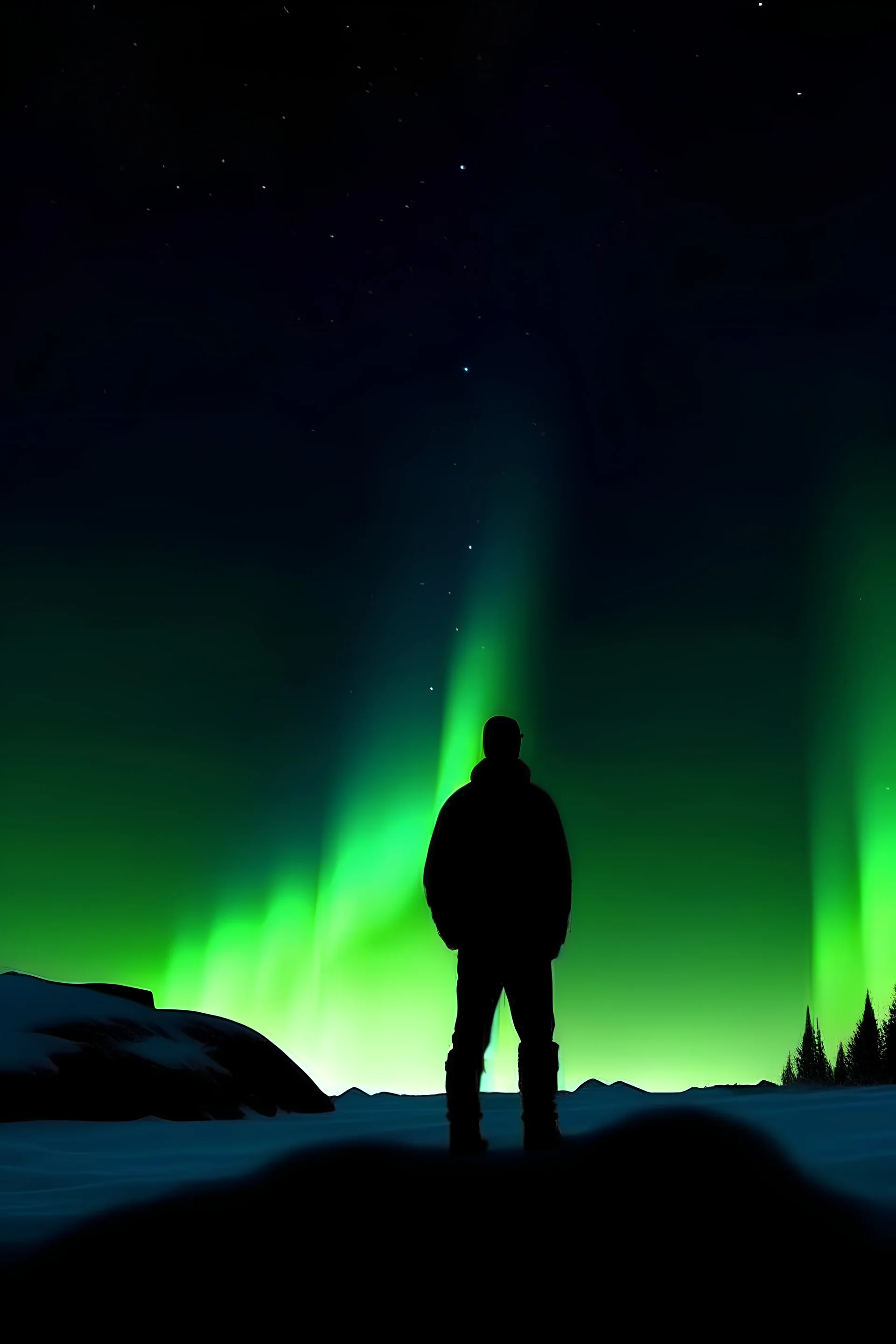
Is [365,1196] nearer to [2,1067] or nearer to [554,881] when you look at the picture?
[554,881]

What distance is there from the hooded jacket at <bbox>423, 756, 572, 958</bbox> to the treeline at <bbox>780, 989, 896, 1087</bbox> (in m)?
30.9

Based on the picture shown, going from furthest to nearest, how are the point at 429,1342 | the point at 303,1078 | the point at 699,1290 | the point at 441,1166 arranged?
the point at 303,1078 < the point at 441,1166 < the point at 699,1290 < the point at 429,1342

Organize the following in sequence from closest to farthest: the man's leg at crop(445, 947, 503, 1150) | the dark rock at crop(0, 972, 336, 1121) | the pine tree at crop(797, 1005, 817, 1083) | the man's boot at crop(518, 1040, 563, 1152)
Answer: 1. the man's boot at crop(518, 1040, 563, 1152)
2. the man's leg at crop(445, 947, 503, 1150)
3. the dark rock at crop(0, 972, 336, 1121)
4. the pine tree at crop(797, 1005, 817, 1083)

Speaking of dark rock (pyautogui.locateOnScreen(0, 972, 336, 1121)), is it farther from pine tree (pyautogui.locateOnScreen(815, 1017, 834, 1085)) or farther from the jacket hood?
pine tree (pyautogui.locateOnScreen(815, 1017, 834, 1085))

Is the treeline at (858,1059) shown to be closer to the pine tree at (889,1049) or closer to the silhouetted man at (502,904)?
the pine tree at (889,1049)

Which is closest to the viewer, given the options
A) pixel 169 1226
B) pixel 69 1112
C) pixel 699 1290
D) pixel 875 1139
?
pixel 699 1290

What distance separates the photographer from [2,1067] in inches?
381

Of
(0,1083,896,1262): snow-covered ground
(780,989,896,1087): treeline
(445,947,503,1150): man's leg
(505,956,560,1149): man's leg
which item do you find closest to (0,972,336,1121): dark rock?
(0,1083,896,1262): snow-covered ground

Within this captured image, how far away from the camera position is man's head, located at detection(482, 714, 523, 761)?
17.1 ft

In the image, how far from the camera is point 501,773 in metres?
5.19

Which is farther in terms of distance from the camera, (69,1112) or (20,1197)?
(69,1112)

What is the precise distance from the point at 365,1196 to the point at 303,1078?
1198 cm

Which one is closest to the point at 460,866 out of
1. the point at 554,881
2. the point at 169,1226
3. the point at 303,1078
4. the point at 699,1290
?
the point at 554,881

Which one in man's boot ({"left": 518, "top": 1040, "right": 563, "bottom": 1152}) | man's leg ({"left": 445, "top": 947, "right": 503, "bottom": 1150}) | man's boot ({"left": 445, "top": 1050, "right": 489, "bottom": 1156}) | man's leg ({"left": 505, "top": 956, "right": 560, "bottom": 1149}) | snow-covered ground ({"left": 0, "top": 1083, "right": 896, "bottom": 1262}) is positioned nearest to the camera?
snow-covered ground ({"left": 0, "top": 1083, "right": 896, "bottom": 1262})
